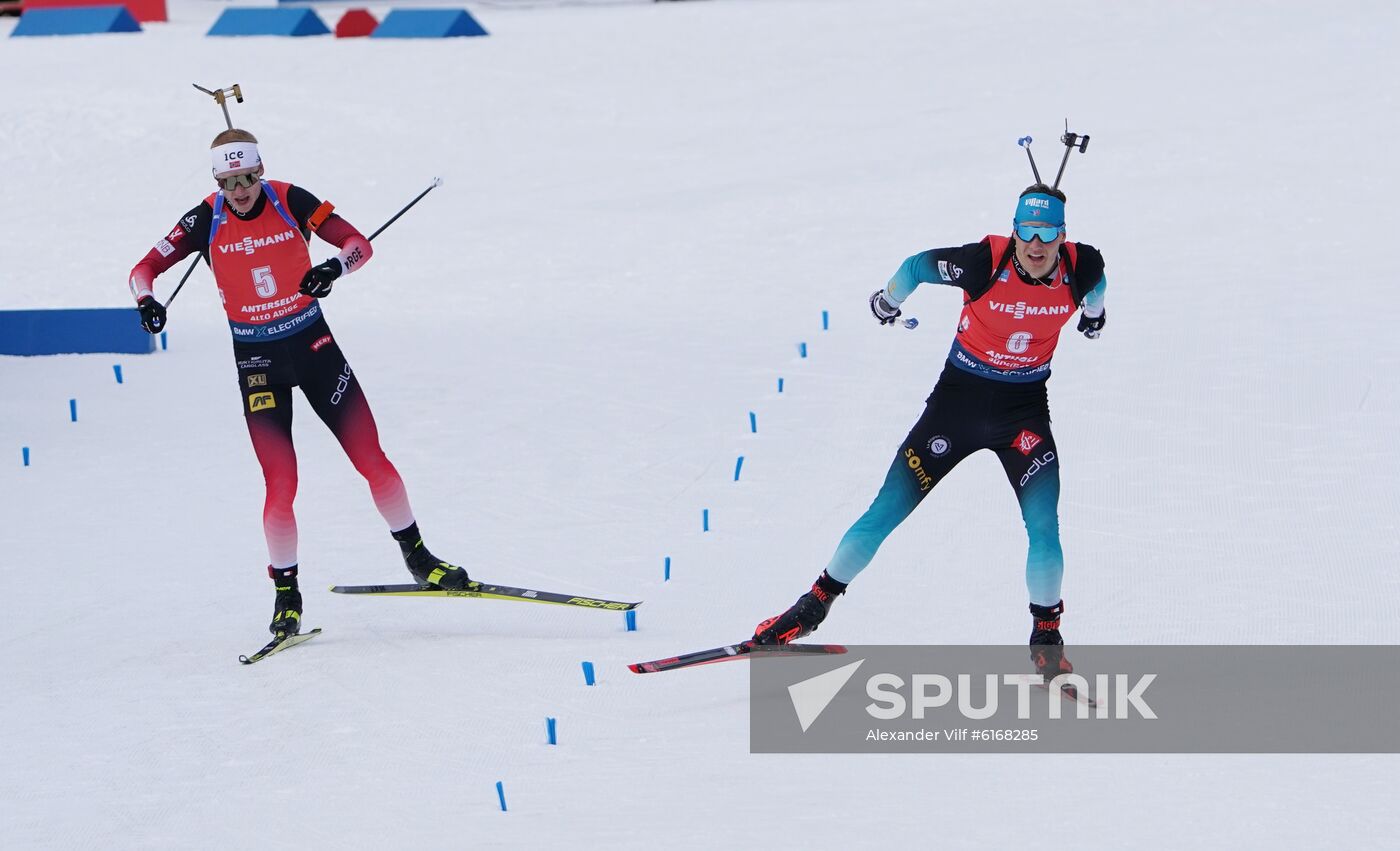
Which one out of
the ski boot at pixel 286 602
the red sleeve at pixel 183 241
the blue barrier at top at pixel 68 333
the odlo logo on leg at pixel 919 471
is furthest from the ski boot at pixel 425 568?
the blue barrier at top at pixel 68 333

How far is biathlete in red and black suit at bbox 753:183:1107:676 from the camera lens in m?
5.76

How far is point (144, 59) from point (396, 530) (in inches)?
641

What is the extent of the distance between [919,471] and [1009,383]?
1.40ft

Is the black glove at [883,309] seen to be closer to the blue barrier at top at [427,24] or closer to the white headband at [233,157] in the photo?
the white headband at [233,157]

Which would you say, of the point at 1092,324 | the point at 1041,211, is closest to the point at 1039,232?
the point at 1041,211

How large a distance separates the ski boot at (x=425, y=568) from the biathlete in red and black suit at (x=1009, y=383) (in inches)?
65.1

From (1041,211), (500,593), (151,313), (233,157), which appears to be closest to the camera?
(1041,211)

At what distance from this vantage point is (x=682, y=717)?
5879 millimetres

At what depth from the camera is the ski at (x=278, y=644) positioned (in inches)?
262

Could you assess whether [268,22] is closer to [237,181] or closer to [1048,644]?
[237,181]

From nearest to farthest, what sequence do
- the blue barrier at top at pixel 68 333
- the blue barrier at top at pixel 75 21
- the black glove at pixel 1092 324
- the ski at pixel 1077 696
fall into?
the ski at pixel 1077 696, the black glove at pixel 1092 324, the blue barrier at top at pixel 68 333, the blue barrier at top at pixel 75 21

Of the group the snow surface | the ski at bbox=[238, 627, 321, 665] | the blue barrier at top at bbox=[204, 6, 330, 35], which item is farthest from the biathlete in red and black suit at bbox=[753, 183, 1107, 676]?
the blue barrier at top at bbox=[204, 6, 330, 35]

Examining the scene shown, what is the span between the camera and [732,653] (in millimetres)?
6207

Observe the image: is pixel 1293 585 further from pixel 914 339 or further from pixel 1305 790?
pixel 914 339
